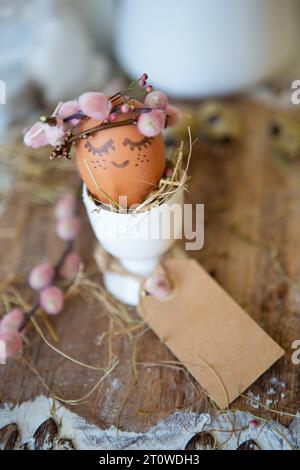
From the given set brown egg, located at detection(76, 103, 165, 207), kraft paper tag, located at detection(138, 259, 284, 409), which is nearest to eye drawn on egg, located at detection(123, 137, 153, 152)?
brown egg, located at detection(76, 103, 165, 207)

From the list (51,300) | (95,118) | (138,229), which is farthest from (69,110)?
(51,300)

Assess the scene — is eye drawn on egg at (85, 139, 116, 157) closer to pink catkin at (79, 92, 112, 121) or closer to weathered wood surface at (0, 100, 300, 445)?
pink catkin at (79, 92, 112, 121)

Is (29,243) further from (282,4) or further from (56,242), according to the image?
(282,4)

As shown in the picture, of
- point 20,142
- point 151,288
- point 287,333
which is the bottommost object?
point 287,333

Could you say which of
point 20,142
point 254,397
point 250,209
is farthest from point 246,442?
point 20,142

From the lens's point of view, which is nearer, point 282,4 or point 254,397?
point 254,397

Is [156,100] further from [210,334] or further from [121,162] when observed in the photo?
[210,334]
